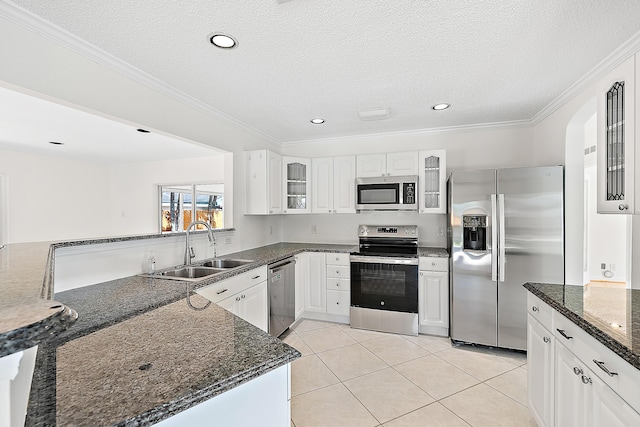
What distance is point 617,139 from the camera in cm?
151

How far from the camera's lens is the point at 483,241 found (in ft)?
9.71

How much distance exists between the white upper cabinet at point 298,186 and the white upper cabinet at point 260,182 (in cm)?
31

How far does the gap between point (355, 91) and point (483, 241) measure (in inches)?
75.6

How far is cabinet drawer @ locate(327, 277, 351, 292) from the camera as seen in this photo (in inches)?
141

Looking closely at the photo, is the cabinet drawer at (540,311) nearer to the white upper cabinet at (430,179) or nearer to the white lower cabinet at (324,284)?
the white upper cabinet at (430,179)

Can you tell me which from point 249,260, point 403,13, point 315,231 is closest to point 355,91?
point 403,13

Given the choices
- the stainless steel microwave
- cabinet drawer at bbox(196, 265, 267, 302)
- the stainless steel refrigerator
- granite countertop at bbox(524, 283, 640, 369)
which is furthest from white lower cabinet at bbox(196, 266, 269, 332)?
granite countertop at bbox(524, 283, 640, 369)

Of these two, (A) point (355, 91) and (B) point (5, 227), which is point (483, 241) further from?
(B) point (5, 227)

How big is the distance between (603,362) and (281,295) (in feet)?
8.47

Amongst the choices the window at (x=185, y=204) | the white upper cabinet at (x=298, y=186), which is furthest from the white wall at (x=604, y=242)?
the window at (x=185, y=204)

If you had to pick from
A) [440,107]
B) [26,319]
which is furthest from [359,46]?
[26,319]

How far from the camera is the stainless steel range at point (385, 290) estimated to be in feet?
10.8

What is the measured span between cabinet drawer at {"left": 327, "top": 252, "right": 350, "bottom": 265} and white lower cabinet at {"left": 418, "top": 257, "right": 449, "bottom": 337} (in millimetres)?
857

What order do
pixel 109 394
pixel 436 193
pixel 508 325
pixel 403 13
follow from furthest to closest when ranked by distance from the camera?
pixel 436 193, pixel 508 325, pixel 403 13, pixel 109 394
